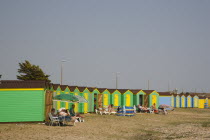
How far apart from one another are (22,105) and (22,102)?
0.57ft

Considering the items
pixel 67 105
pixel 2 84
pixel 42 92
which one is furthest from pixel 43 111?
pixel 67 105

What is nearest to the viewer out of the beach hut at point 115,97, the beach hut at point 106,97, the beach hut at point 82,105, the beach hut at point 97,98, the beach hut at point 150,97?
the beach hut at point 82,105

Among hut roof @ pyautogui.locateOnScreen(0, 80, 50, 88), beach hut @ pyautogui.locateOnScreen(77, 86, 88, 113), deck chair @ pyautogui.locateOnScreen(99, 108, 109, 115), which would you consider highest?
hut roof @ pyautogui.locateOnScreen(0, 80, 50, 88)

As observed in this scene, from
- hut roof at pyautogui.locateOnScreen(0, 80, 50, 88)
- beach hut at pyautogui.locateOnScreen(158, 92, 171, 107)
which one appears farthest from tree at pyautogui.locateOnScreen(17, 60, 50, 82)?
hut roof at pyautogui.locateOnScreen(0, 80, 50, 88)

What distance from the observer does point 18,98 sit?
19.1 meters

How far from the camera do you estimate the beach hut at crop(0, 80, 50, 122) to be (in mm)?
19031

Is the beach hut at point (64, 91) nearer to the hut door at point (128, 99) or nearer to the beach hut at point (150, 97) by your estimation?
the hut door at point (128, 99)

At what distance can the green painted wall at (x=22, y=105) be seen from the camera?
19.0m

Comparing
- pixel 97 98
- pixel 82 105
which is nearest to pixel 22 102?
pixel 82 105

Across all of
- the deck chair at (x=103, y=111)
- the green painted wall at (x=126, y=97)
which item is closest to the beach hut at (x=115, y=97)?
the green painted wall at (x=126, y=97)

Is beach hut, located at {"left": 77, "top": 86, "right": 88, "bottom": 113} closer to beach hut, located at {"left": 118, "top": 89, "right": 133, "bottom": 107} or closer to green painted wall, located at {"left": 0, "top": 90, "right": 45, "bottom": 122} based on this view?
beach hut, located at {"left": 118, "top": 89, "right": 133, "bottom": 107}

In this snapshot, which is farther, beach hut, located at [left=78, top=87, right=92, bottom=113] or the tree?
the tree

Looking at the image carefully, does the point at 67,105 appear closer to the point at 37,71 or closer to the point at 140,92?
the point at 140,92

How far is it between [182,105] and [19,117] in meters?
36.9
